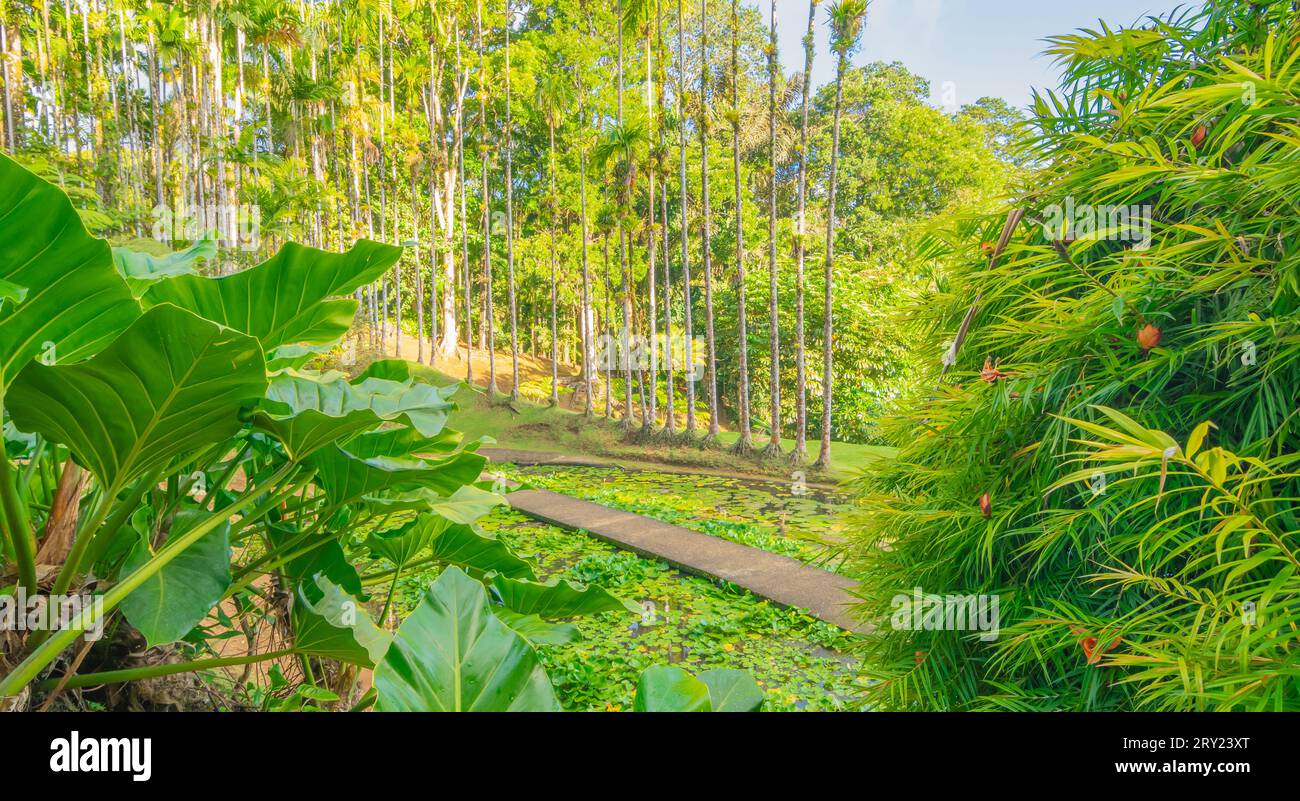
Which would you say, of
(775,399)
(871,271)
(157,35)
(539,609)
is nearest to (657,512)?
(775,399)

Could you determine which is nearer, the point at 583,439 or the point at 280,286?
the point at 280,286

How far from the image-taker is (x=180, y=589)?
674 mm

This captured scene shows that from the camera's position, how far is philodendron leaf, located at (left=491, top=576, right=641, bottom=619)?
0.94 metres

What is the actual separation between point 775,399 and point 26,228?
25.5 feet

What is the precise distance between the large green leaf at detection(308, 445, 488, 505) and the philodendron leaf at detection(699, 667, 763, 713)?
448mm

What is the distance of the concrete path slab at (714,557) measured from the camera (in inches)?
124

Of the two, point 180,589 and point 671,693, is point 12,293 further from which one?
point 671,693

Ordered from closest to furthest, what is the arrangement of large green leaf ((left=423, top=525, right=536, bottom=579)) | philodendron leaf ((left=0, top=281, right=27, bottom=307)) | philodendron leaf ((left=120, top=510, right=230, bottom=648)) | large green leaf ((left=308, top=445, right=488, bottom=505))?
1. philodendron leaf ((left=0, top=281, right=27, bottom=307))
2. philodendron leaf ((left=120, top=510, right=230, bottom=648))
3. large green leaf ((left=308, top=445, right=488, bottom=505))
4. large green leaf ((left=423, top=525, right=536, bottom=579))

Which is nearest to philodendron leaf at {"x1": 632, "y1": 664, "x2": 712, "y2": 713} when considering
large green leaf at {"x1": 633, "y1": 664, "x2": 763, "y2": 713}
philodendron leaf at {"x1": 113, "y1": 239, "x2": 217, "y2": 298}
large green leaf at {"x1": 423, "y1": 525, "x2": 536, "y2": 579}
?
large green leaf at {"x1": 633, "y1": 664, "x2": 763, "y2": 713}

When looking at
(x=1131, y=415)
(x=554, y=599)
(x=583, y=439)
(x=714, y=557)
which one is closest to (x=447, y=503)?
(x=554, y=599)

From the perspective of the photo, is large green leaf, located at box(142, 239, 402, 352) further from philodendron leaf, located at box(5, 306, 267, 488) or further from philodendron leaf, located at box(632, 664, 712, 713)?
philodendron leaf, located at box(632, 664, 712, 713)

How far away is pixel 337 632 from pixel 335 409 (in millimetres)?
302

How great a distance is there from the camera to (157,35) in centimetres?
794

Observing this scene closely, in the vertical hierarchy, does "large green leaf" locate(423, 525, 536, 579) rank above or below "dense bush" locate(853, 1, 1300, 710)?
below
